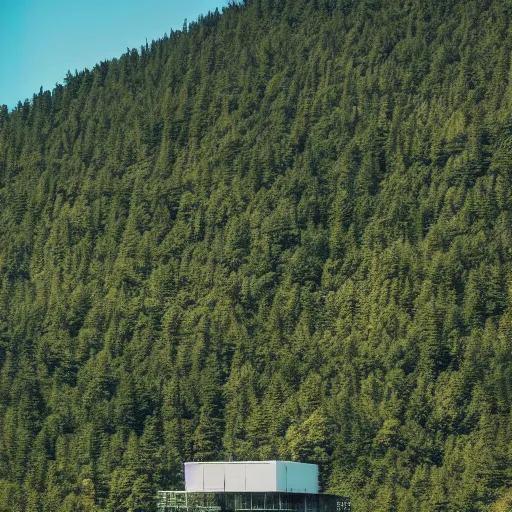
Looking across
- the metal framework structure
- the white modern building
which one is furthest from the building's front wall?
the metal framework structure

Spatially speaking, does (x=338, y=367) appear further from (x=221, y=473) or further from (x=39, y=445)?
(x=221, y=473)

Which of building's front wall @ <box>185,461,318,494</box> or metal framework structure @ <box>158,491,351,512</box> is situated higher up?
building's front wall @ <box>185,461,318,494</box>

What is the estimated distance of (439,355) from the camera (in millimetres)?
193125

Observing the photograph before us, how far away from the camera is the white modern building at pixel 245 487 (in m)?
146

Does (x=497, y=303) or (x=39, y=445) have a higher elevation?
(x=497, y=303)

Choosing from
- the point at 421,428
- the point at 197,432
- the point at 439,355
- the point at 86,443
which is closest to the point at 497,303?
Result: the point at 439,355

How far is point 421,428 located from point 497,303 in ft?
83.0

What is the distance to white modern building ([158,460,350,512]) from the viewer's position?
14575cm

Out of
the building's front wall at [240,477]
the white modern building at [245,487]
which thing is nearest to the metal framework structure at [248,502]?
the white modern building at [245,487]

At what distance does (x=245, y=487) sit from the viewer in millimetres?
145875

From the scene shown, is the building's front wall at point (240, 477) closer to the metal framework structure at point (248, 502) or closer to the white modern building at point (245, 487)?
the white modern building at point (245, 487)

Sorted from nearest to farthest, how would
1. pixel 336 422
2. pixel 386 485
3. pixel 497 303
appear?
Answer: 1. pixel 386 485
2. pixel 336 422
3. pixel 497 303

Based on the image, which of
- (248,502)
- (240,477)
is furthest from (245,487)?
(248,502)

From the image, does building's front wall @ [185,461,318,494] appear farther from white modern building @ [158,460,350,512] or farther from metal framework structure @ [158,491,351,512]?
metal framework structure @ [158,491,351,512]
